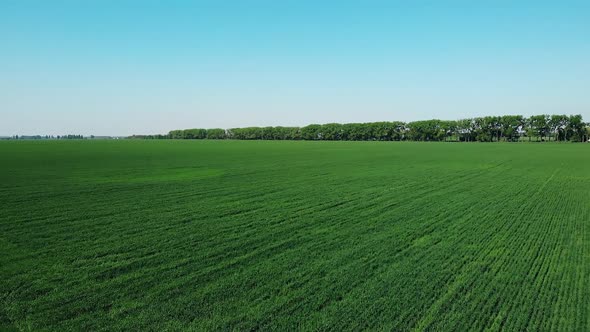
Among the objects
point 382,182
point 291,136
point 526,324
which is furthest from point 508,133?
point 526,324

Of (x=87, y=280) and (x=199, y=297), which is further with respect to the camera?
(x=87, y=280)

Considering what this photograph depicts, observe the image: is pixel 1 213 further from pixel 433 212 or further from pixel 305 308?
pixel 433 212

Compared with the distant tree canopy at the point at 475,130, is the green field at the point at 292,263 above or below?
below

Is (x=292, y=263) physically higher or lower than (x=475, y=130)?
lower

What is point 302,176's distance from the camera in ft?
79.7

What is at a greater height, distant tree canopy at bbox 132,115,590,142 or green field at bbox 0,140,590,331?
distant tree canopy at bbox 132,115,590,142

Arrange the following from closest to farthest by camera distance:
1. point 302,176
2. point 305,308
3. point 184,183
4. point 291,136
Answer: point 305,308 → point 184,183 → point 302,176 → point 291,136

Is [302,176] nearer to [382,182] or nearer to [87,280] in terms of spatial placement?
[382,182]

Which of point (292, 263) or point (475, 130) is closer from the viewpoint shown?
point (292, 263)

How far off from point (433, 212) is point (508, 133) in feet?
481

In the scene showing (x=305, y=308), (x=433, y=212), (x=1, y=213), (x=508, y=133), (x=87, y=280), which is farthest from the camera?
(x=508, y=133)

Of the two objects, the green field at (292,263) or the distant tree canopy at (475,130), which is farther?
the distant tree canopy at (475,130)

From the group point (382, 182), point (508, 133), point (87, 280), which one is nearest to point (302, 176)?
point (382, 182)

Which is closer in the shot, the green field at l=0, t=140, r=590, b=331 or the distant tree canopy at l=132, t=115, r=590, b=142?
the green field at l=0, t=140, r=590, b=331
